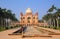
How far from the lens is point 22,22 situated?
418 ft

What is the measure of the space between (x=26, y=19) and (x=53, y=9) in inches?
2590

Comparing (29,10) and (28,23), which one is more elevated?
(29,10)

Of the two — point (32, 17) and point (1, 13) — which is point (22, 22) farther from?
point (1, 13)

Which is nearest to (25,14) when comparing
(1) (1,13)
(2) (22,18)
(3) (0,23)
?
(2) (22,18)

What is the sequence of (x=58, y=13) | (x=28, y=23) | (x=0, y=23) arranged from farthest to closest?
(x=28, y=23)
(x=0, y=23)
(x=58, y=13)

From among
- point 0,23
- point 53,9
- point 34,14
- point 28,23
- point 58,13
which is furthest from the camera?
point 34,14

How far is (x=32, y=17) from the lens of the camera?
130 metres

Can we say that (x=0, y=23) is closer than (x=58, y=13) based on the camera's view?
No

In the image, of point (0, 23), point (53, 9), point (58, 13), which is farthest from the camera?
point (0, 23)

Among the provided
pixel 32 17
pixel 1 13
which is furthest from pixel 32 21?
pixel 1 13

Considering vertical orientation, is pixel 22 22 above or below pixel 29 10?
below

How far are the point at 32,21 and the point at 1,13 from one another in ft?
226

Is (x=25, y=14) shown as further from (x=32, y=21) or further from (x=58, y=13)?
(x=58, y=13)

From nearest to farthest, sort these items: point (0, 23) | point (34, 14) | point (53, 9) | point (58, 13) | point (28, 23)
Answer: point (58, 13) < point (53, 9) < point (0, 23) < point (28, 23) < point (34, 14)
